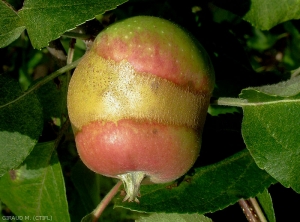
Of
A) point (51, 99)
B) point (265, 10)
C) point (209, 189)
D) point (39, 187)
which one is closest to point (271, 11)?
point (265, 10)

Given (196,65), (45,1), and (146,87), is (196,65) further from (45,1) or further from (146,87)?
(45,1)

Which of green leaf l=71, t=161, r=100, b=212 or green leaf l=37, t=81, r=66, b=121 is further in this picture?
green leaf l=71, t=161, r=100, b=212

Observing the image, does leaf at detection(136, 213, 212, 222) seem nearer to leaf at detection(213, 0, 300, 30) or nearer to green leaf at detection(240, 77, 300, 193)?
green leaf at detection(240, 77, 300, 193)

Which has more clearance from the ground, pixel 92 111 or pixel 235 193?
pixel 92 111

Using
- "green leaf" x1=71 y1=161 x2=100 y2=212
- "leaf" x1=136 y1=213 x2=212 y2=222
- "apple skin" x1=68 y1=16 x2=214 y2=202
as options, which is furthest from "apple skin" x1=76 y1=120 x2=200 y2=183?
"green leaf" x1=71 y1=161 x2=100 y2=212

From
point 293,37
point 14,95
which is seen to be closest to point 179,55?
point 14,95
